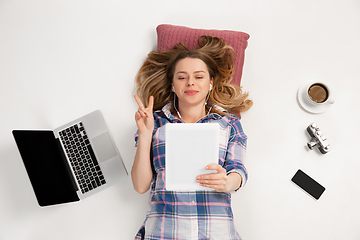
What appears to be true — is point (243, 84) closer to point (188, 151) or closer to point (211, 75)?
point (211, 75)

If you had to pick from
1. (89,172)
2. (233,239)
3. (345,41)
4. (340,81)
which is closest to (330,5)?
(345,41)

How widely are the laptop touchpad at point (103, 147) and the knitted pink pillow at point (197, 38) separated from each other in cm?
60

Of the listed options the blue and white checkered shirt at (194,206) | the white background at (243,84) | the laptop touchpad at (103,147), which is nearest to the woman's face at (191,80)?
the blue and white checkered shirt at (194,206)

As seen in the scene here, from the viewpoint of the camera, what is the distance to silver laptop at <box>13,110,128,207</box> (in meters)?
1.21

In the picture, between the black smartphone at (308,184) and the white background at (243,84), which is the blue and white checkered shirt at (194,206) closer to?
the white background at (243,84)

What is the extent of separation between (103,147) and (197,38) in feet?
2.62

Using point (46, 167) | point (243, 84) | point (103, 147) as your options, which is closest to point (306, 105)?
point (243, 84)

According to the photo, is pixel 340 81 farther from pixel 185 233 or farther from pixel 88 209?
pixel 88 209

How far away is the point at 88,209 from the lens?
1.34 metres

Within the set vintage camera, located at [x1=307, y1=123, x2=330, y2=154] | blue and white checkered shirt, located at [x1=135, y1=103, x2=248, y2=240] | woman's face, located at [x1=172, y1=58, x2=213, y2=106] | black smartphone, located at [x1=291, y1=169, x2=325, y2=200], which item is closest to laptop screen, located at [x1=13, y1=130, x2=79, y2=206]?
blue and white checkered shirt, located at [x1=135, y1=103, x2=248, y2=240]

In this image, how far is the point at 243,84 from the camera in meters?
1.42

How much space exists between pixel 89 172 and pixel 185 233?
586 millimetres

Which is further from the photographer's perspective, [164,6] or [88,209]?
[164,6]

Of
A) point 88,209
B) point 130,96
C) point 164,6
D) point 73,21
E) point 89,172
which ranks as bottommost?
point 88,209
